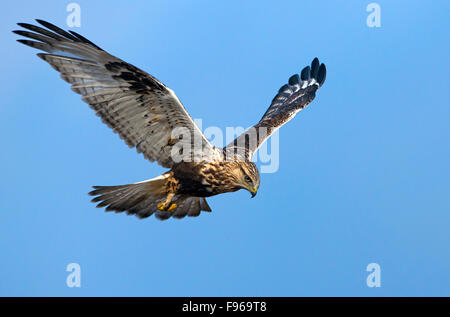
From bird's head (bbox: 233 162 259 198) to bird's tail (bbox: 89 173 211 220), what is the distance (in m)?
1.34

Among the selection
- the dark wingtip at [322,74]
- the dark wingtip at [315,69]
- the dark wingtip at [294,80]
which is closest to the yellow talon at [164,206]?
the dark wingtip at [294,80]

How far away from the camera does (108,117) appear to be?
8.25 metres

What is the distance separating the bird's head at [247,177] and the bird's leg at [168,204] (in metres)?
1.36

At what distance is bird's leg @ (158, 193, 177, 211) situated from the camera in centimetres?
914

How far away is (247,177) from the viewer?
26.8ft

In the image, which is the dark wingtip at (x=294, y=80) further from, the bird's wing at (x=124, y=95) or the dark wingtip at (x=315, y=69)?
the bird's wing at (x=124, y=95)

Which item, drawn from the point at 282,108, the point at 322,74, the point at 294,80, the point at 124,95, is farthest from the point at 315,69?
the point at 124,95

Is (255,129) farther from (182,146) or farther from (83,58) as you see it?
(83,58)

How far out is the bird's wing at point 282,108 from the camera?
32.1 feet

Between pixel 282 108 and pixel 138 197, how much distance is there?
4447 millimetres

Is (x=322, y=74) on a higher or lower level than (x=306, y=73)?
lower

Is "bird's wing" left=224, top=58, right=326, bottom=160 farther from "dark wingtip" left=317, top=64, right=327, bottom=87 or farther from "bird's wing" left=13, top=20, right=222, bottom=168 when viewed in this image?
"bird's wing" left=13, top=20, right=222, bottom=168

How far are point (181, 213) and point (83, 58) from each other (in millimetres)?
3423

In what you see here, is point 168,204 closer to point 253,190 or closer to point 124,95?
point 253,190
